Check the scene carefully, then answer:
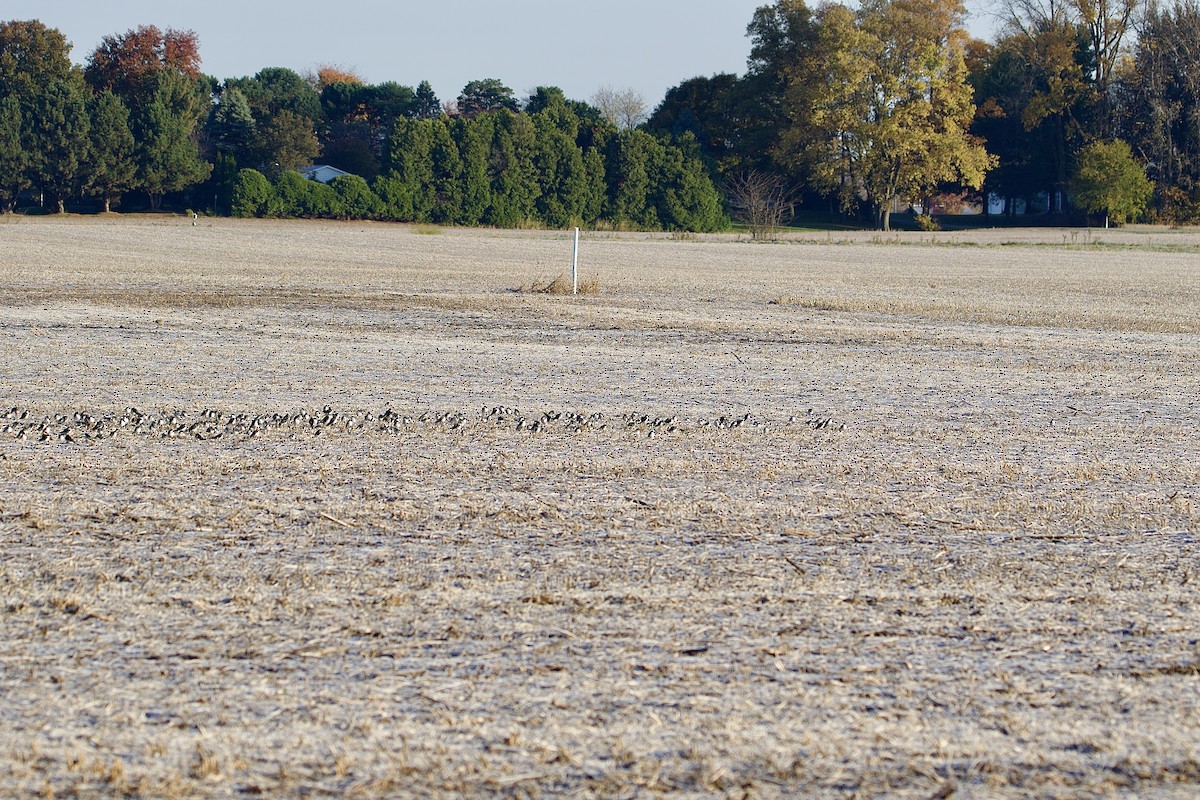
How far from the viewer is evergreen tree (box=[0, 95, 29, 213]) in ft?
223

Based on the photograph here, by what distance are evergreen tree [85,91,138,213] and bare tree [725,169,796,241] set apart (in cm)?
3296

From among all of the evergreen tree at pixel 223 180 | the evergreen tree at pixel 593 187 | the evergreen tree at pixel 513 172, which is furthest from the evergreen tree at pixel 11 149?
the evergreen tree at pixel 593 187

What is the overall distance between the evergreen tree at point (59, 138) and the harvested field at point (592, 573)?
200ft

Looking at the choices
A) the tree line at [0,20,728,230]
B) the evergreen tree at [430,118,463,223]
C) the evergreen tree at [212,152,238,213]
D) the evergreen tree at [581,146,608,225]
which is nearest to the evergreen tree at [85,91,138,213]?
the tree line at [0,20,728,230]

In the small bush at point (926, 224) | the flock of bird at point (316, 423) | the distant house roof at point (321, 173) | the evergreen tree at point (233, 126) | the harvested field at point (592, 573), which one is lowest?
the harvested field at point (592, 573)

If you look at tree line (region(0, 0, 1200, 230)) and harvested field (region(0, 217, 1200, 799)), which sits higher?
tree line (region(0, 0, 1200, 230))

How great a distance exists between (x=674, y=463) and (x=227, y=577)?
3.24 m

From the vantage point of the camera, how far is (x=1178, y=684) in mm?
4375

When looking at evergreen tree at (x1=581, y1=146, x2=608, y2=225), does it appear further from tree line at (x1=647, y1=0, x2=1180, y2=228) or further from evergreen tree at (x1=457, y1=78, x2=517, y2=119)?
evergreen tree at (x1=457, y1=78, x2=517, y2=119)

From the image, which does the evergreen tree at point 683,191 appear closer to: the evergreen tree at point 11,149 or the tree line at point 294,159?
the tree line at point 294,159

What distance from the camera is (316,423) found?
903cm

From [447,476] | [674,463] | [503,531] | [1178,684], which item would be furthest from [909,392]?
[1178,684]

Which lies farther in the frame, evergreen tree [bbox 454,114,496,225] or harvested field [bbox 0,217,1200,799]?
evergreen tree [bbox 454,114,496,225]

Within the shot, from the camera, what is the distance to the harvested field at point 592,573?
383 centimetres
